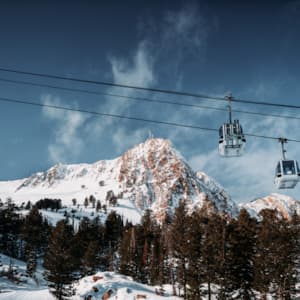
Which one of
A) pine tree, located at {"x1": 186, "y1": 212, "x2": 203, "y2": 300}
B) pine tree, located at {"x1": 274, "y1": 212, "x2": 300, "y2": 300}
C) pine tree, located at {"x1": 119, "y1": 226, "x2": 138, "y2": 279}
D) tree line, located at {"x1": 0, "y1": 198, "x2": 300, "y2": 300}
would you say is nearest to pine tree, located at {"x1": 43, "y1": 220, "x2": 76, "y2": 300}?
tree line, located at {"x1": 0, "y1": 198, "x2": 300, "y2": 300}

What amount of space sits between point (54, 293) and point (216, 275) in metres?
19.4

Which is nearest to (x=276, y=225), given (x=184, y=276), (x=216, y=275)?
(x=216, y=275)

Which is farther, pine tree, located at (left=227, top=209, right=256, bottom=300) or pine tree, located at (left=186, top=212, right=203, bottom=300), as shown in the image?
pine tree, located at (left=186, top=212, right=203, bottom=300)

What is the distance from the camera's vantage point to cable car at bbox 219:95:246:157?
12.5 meters

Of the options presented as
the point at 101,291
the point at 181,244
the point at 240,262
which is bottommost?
the point at 101,291

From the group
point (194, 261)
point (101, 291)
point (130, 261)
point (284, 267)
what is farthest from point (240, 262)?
point (130, 261)

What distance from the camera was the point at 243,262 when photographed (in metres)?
31.9

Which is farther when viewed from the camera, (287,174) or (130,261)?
(130,261)

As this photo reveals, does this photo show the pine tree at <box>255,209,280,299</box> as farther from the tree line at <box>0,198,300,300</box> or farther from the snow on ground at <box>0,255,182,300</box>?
the snow on ground at <box>0,255,182,300</box>

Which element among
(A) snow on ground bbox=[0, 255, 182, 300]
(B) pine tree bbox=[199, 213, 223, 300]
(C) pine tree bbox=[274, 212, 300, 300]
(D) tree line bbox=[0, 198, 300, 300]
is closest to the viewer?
(B) pine tree bbox=[199, 213, 223, 300]

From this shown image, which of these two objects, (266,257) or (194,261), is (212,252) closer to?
(194,261)

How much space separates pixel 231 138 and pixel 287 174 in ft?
9.77

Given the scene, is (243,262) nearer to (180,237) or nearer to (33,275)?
(180,237)

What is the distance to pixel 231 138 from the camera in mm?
12586
